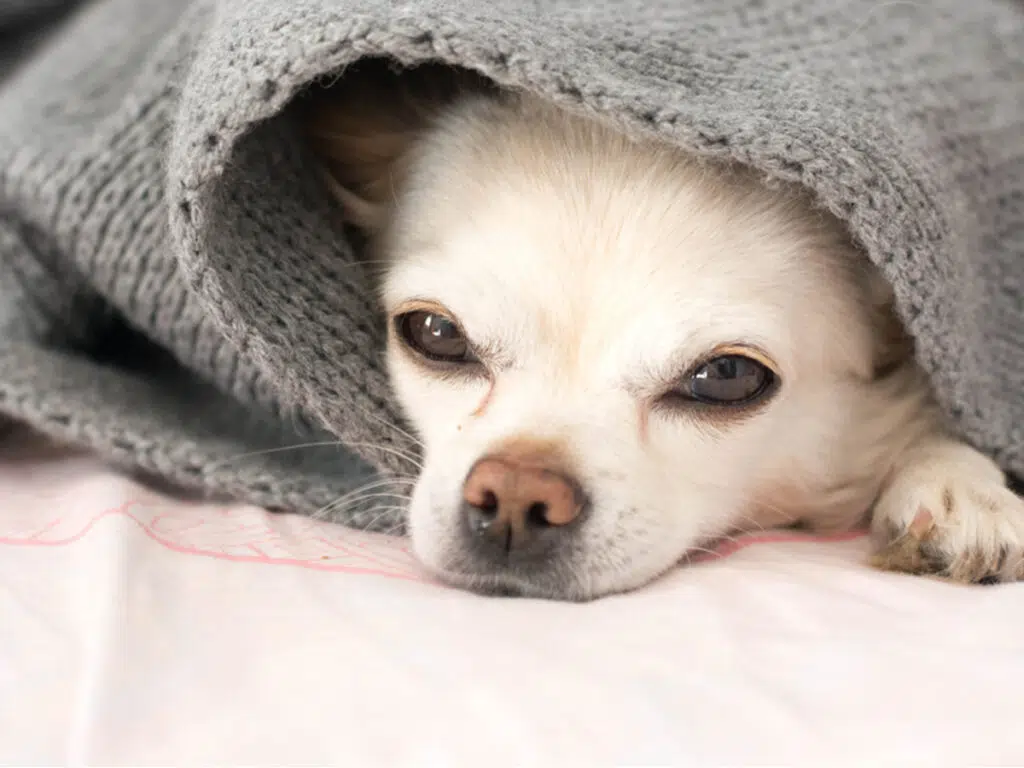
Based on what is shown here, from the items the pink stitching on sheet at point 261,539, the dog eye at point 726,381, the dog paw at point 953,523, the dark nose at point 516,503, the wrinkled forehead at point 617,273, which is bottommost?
the pink stitching on sheet at point 261,539

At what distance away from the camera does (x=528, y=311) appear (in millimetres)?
1270

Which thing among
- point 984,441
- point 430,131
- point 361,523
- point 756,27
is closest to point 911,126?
point 756,27

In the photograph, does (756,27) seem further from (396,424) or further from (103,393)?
(103,393)

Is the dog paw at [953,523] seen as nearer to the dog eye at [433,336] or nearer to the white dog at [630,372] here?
the white dog at [630,372]

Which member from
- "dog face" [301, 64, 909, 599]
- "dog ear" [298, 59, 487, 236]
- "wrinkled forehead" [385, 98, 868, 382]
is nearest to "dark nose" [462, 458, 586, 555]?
"dog face" [301, 64, 909, 599]

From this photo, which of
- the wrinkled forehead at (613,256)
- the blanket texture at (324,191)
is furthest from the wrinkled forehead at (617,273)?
the blanket texture at (324,191)

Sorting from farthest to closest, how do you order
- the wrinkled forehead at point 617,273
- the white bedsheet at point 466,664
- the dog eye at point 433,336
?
1. the dog eye at point 433,336
2. the wrinkled forehead at point 617,273
3. the white bedsheet at point 466,664

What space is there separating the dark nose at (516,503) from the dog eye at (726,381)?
24cm

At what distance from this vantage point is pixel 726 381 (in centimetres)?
131

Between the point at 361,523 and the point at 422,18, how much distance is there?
2.18 feet

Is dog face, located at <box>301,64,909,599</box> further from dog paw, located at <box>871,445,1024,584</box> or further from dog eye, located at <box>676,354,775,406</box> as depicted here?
dog paw, located at <box>871,445,1024,584</box>

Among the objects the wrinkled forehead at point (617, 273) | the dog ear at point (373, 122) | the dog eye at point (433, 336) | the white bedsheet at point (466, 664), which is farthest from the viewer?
the dog ear at point (373, 122)

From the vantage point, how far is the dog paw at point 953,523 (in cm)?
121

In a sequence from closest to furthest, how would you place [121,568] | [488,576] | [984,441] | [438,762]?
[438,762]
[121,568]
[488,576]
[984,441]
